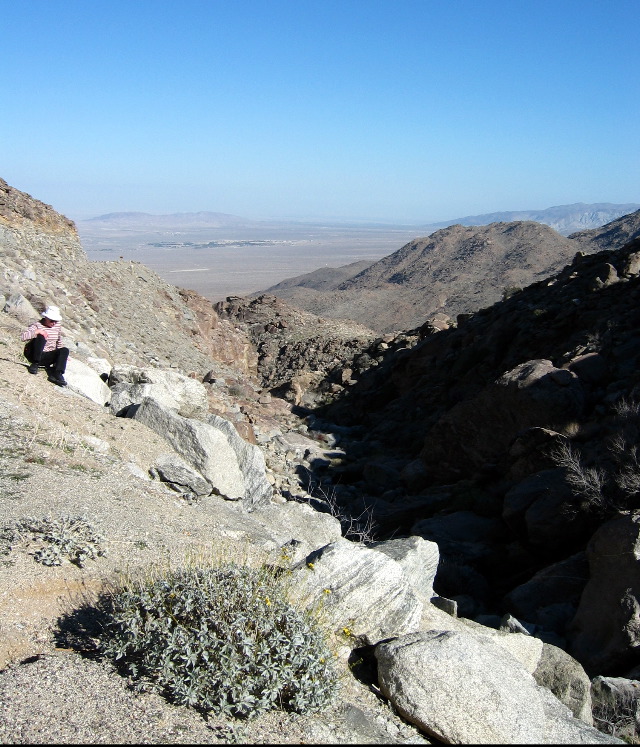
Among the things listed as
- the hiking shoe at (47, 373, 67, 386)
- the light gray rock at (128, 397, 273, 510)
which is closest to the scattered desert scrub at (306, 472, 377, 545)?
the light gray rock at (128, 397, 273, 510)

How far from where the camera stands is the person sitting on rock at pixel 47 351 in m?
8.78

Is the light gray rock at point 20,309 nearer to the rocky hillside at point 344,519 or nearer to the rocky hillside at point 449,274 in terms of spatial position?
the rocky hillside at point 344,519

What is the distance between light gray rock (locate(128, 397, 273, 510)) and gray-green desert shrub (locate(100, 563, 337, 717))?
397 centimetres

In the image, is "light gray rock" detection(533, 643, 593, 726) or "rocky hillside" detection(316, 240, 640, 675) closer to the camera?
"light gray rock" detection(533, 643, 593, 726)

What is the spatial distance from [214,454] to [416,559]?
10.5 ft

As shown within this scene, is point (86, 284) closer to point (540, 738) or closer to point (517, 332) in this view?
point (517, 332)

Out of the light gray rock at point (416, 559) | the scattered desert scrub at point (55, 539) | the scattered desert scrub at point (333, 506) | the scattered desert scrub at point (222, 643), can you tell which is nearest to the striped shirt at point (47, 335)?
the scattered desert scrub at point (55, 539)

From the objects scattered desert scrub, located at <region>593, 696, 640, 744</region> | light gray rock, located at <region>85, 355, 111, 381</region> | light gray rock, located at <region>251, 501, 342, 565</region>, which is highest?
light gray rock, located at <region>85, 355, 111, 381</region>

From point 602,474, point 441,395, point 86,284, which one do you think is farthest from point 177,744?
point 86,284

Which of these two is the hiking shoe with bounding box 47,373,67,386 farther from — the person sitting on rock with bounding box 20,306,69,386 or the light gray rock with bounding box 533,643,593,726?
the light gray rock with bounding box 533,643,593,726

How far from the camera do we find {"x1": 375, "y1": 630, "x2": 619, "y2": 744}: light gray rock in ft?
11.5

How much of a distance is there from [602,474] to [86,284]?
15.9 meters

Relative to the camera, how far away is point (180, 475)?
25.0ft

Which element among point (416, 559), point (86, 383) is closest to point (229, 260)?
point (86, 383)
